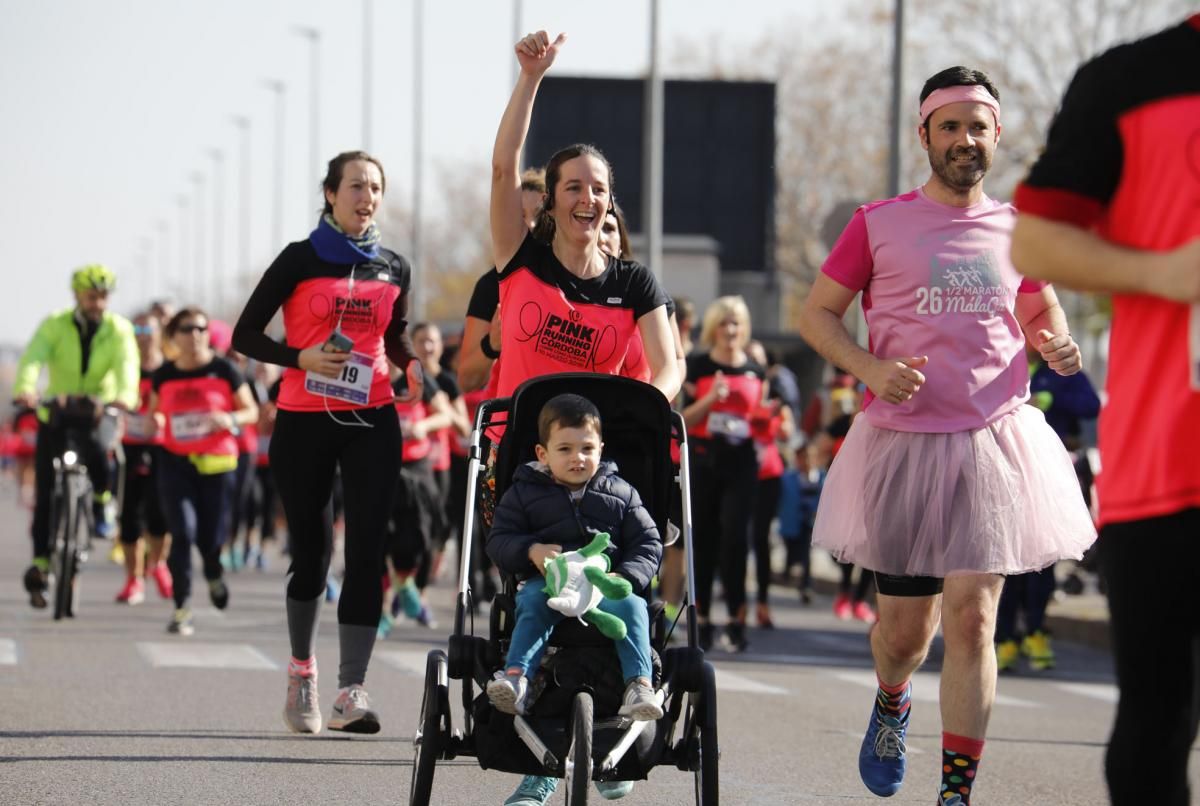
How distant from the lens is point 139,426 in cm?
1603

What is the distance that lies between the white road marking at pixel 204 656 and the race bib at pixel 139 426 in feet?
8.74

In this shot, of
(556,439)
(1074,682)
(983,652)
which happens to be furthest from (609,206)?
(1074,682)

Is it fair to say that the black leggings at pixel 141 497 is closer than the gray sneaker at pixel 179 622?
No

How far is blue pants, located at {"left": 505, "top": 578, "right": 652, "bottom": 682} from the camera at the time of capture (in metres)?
5.96

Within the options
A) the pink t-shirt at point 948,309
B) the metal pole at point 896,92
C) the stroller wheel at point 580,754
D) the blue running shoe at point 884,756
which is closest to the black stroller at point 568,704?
the stroller wheel at point 580,754

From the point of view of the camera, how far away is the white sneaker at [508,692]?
19.2 ft

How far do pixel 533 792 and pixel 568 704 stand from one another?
0.74 metres

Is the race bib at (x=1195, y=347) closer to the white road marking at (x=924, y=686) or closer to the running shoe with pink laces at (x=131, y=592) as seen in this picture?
the white road marking at (x=924, y=686)

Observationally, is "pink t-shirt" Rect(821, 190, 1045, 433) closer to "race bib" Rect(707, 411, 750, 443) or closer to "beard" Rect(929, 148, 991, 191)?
"beard" Rect(929, 148, 991, 191)

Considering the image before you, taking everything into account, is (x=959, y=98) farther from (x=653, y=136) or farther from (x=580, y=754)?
(x=653, y=136)

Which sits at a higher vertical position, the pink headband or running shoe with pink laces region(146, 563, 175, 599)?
the pink headband

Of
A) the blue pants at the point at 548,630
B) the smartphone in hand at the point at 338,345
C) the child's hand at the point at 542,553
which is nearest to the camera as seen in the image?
the blue pants at the point at 548,630

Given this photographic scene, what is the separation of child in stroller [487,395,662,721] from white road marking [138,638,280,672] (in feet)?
18.7

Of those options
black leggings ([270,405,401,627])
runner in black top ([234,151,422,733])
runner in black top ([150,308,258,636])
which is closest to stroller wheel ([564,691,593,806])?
runner in black top ([234,151,422,733])
